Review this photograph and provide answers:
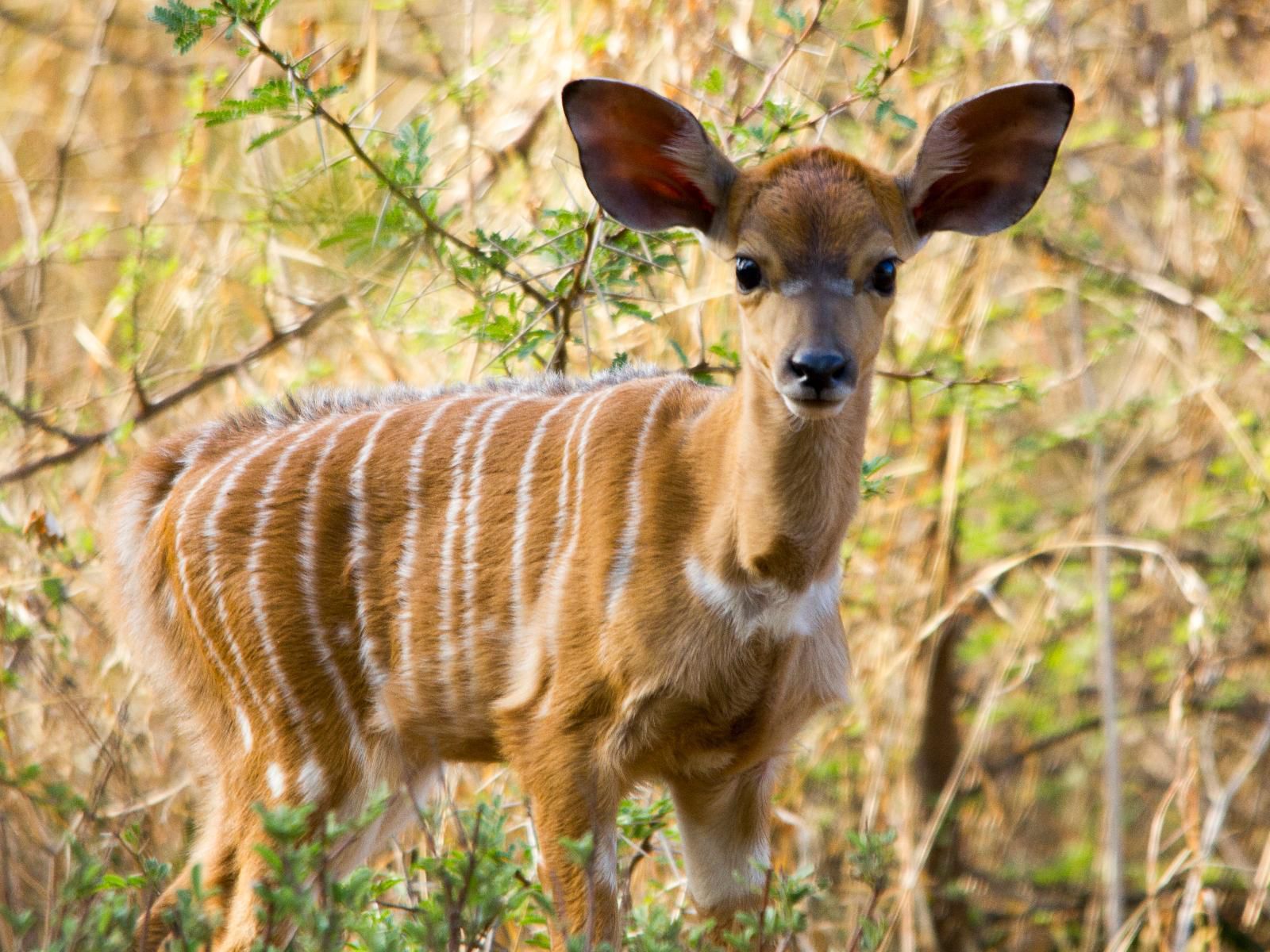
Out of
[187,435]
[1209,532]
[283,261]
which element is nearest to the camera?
[187,435]

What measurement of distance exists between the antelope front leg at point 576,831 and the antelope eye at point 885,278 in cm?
105

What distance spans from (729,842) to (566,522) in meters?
0.80

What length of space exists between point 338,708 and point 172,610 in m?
0.44

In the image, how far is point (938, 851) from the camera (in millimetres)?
5500

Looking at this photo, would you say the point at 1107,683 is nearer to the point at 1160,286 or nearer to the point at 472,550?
the point at 1160,286

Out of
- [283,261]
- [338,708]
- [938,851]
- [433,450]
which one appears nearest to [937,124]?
[433,450]

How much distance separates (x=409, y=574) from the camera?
10.9 ft

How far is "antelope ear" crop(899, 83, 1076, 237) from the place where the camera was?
3066 mm

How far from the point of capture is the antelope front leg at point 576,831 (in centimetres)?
297

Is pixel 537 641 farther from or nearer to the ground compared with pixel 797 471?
nearer to the ground

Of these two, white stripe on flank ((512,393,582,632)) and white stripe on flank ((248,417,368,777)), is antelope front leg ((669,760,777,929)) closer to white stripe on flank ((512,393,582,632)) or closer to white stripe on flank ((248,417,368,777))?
white stripe on flank ((512,393,582,632))

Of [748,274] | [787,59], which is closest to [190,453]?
[748,274]

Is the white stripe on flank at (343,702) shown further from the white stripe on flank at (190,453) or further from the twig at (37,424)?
the twig at (37,424)

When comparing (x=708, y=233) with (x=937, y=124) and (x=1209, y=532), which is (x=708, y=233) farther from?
(x=1209, y=532)
